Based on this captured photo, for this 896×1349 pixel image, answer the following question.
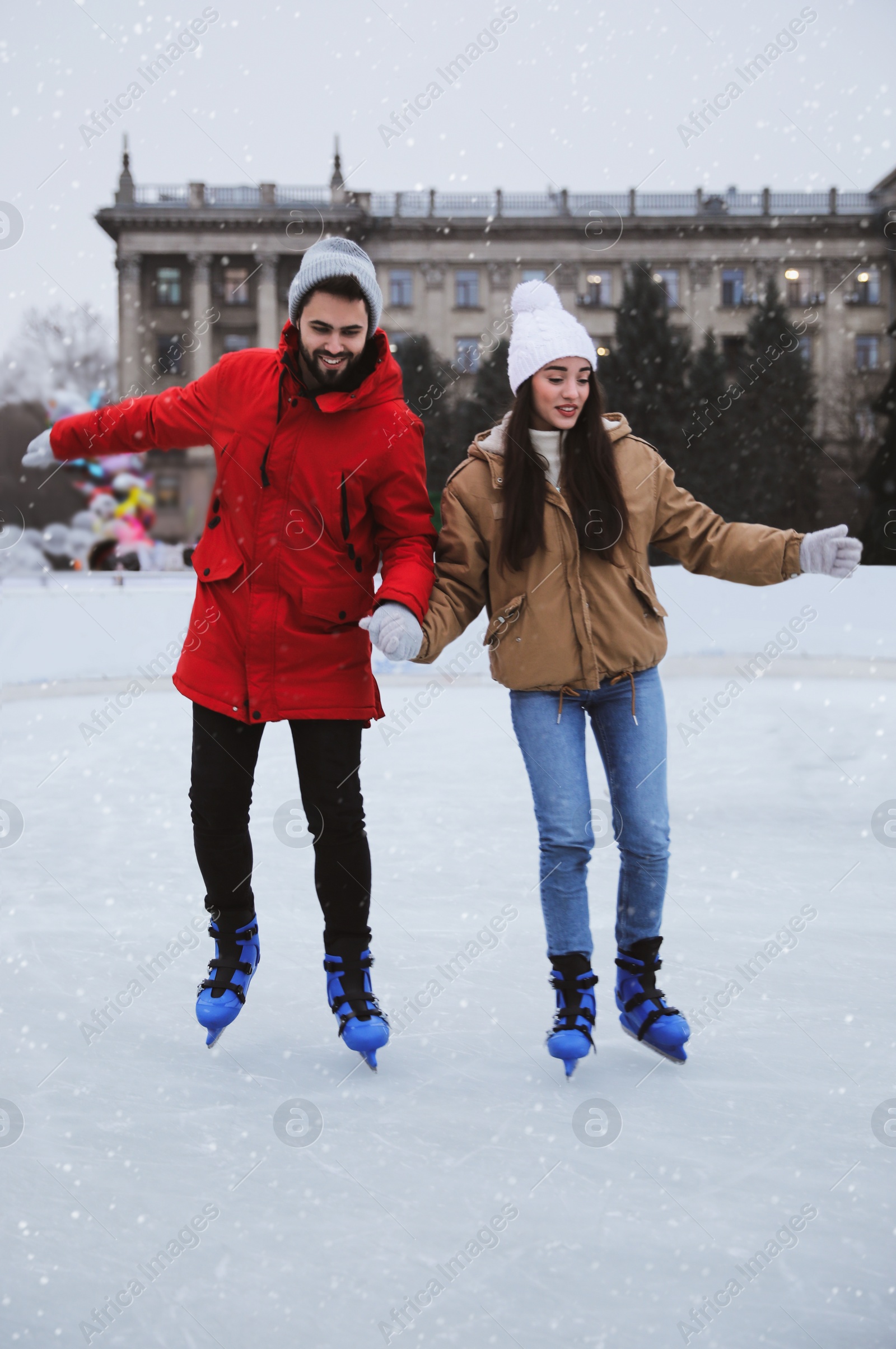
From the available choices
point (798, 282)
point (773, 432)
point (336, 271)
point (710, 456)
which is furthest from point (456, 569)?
point (798, 282)

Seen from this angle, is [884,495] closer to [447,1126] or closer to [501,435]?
[501,435]

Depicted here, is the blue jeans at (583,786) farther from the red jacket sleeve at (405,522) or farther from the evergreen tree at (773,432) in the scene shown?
the evergreen tree at (773,432)

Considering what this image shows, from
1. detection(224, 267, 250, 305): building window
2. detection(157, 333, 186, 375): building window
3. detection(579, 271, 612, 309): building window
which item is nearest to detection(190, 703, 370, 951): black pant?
detection(157, 333, 186, 375): building window

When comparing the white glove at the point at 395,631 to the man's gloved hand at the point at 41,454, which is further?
the man's gloved hand at the point at 41,454

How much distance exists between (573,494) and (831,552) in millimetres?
499

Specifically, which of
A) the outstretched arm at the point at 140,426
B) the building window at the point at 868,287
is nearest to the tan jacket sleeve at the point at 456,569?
the outstretched arm at the point at 140,426

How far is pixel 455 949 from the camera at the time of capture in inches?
122

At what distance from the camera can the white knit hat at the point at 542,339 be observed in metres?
2.30

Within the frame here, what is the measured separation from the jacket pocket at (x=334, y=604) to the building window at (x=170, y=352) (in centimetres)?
3602

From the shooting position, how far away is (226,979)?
247 centimetres

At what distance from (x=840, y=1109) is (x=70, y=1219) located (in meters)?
1.27

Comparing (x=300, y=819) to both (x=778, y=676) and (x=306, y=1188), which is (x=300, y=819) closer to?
(x=306, y=1188)

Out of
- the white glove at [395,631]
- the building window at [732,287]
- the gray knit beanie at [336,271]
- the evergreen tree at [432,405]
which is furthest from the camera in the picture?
the building window at [732,287]

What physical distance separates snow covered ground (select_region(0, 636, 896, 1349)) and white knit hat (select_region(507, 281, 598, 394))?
1.32 m
